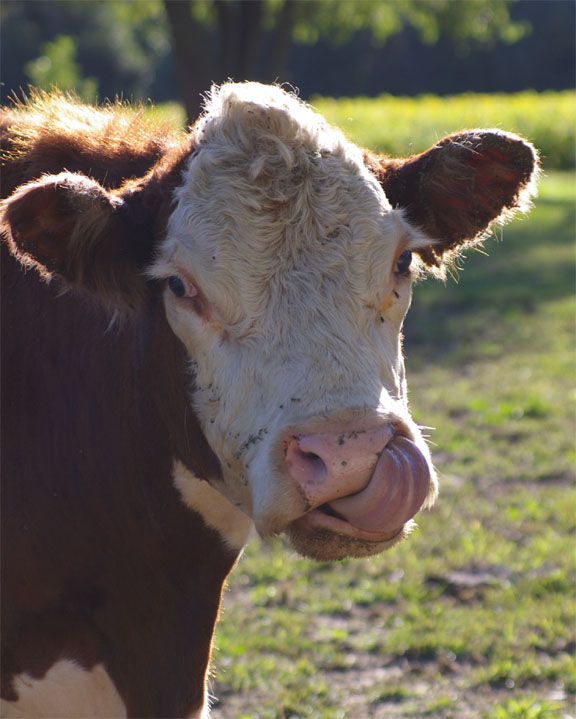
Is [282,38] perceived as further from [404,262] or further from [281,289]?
[281,289]

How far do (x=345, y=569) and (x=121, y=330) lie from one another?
9.67 feet

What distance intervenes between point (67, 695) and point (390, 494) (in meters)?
1.26

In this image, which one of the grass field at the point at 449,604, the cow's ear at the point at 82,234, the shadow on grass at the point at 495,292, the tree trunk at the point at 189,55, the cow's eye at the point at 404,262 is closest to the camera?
the cow's ear at the point at 82,234

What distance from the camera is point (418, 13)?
66.4ft

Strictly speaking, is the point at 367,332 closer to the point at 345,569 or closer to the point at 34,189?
the point at 34,189

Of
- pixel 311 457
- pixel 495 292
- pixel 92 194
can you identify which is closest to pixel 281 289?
pixel 311 457

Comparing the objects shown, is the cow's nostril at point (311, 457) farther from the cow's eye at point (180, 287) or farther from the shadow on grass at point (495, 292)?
the shadow on grass at point (495, 292)

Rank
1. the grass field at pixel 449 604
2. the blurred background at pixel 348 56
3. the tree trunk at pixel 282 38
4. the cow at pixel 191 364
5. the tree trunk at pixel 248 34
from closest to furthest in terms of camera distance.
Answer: the cow at pixel 191 364 → the grass field at pixel 449 604 → the tree trunk at pixel 248 34 → the tree trunk at pixel 282 38 → the blurred background at pixel 348 56

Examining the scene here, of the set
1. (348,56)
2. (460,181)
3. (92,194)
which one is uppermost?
(92,194)

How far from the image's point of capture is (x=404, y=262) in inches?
107

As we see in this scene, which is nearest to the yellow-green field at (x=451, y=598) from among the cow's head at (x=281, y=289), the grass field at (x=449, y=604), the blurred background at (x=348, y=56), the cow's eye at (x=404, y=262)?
the grass field at (x=449, y=604)

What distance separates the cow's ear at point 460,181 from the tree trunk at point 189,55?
1267 cm

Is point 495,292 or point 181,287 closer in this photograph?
point 181,287

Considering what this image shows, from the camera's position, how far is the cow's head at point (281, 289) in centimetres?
226
